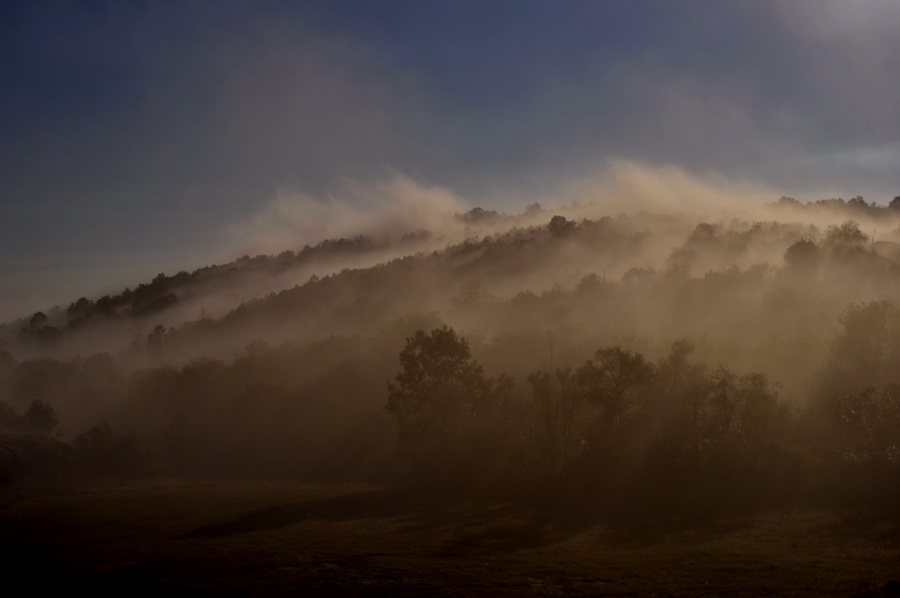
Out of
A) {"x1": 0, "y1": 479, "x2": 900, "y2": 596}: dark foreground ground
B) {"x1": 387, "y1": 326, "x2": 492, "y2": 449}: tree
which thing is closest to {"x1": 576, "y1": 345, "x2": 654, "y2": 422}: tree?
{"x1": 387, "y1": 326, "x2": 492, "y2": 449}: tree

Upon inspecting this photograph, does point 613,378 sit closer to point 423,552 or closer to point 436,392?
point 436,392

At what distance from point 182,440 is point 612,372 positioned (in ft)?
336

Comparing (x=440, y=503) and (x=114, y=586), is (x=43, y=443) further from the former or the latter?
(x=114, y=586)

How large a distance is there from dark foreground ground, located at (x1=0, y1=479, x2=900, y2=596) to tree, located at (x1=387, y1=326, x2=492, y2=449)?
24.0 metres

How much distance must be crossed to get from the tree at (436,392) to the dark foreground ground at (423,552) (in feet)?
78.9

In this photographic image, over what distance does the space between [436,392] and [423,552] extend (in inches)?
2328

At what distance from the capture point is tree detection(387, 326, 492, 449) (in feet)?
405

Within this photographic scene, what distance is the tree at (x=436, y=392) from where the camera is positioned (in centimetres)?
12331

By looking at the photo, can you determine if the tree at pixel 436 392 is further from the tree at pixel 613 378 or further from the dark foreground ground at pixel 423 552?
the dark foreground ground at pixel 423 552

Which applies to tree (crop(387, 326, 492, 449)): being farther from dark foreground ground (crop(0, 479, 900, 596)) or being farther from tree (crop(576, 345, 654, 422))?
dark foreground ground (crop(0, 479, 900, 596))

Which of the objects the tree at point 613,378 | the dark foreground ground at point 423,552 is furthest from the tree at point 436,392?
the dark foreground ground at point 423,552

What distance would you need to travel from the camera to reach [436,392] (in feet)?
417

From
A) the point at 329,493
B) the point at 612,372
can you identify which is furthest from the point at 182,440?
the point at 612,372

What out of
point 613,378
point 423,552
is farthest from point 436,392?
point 423,552
